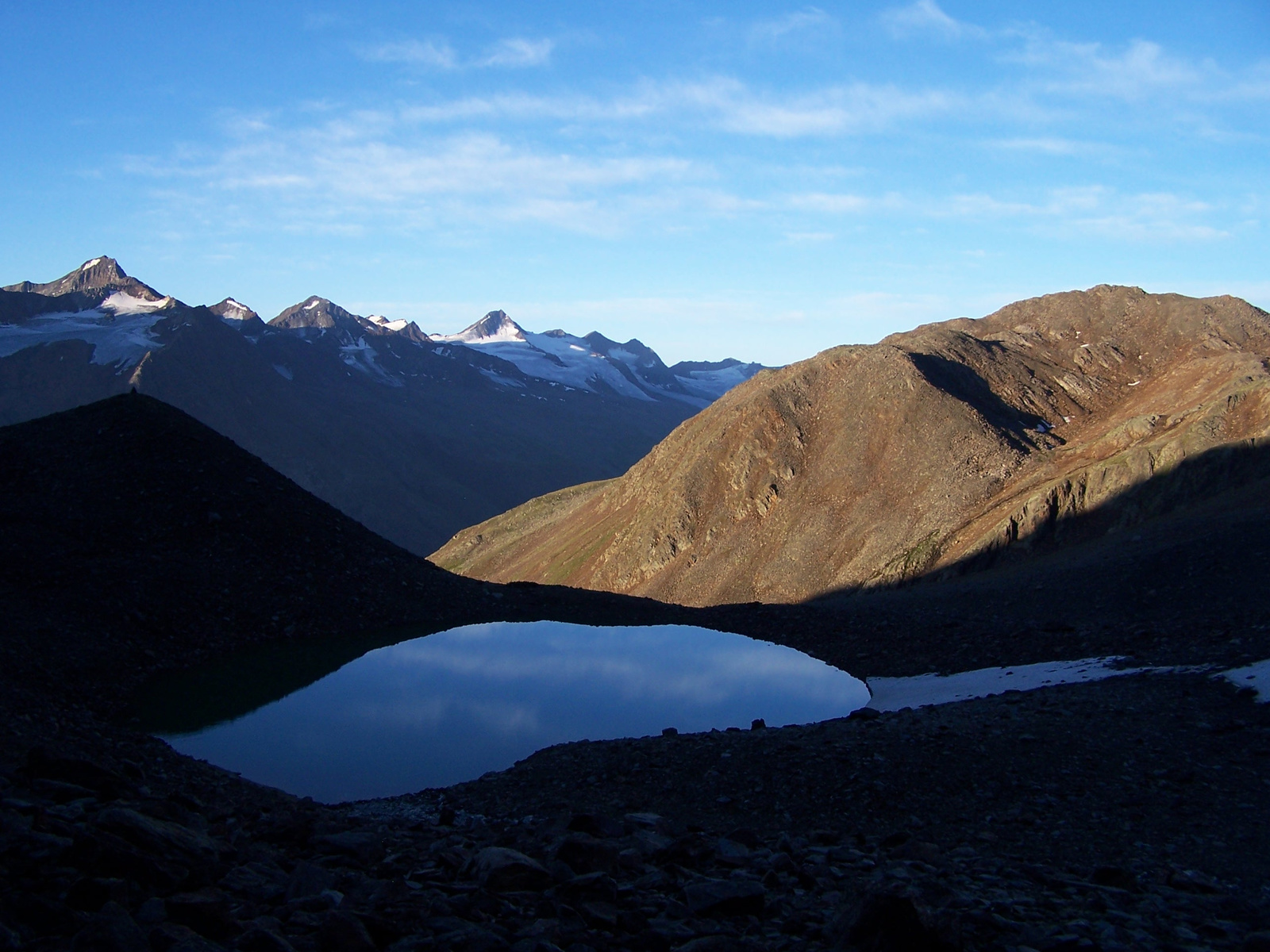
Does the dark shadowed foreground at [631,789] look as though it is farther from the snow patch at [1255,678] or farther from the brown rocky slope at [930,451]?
the brown rocky slope at [930,451]

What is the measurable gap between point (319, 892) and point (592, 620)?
23.8 metres

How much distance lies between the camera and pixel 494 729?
20.1 metres

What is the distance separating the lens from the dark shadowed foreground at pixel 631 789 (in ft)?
23.7

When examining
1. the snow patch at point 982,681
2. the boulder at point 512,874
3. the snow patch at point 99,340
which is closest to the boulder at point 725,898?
the boulder at point 512,874

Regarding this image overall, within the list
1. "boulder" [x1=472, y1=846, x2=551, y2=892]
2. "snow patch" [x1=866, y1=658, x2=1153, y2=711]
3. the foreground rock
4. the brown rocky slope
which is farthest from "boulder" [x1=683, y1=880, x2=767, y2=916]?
the brown rocky slope

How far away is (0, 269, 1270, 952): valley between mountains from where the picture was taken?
24.6 feet

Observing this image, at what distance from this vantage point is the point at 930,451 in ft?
189

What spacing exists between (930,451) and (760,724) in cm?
4343

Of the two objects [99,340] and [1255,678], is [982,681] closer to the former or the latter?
[1255,678]

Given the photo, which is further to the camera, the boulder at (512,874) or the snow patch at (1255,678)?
the snow patch at (1255,678)

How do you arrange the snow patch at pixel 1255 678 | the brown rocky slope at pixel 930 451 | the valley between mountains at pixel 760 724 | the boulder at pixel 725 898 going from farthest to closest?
the brown rocky slope at pixel 930 451, the snow patch at pixel 1255 678, the boulder at pixel 725 898, the valley between mountains at pixel 760 724

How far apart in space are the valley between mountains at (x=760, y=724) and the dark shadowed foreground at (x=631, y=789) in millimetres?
54

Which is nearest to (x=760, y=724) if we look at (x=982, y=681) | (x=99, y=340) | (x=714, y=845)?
(x=982, y=681)

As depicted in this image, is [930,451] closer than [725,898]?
No
